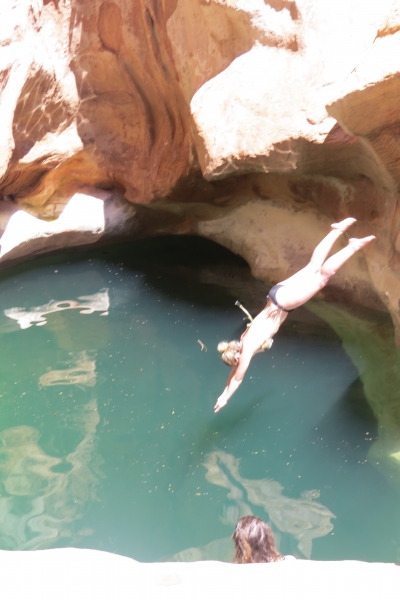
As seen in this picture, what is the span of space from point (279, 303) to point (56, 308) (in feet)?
9.42

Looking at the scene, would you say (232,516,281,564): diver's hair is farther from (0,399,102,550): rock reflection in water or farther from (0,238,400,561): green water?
(0,399,102,550): rock reflection in water

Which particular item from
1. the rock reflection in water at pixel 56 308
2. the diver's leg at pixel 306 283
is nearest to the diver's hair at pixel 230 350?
the diver's leg at pixel 306 283

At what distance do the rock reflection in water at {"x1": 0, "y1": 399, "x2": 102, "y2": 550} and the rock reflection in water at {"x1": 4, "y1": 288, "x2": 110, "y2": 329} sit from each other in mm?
1587

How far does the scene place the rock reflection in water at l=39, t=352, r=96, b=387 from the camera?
4.48 m

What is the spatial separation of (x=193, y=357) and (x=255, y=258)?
152 cm

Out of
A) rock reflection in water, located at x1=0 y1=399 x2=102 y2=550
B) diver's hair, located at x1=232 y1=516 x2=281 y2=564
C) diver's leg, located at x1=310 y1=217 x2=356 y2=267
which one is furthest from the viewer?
diver's leg, located at x1=310 y1=217 x2=356 y2=267

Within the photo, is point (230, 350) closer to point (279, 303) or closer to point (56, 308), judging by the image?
point (279, 303)

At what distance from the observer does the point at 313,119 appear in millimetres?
3658

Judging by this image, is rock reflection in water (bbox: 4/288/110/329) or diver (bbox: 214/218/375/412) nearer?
diver (bbox: 214/218/375/412)

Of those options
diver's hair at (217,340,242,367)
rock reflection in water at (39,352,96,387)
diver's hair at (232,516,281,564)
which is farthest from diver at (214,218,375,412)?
rock reflection in water at (39,352,96,387)

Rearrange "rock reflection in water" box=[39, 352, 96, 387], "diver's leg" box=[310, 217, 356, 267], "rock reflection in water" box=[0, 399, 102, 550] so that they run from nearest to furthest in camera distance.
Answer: "rock reflection in water" box=[0, 399, 102, 550], "diver's leg" box=[310, 217, 356, 267], "rock reflection in water" box=[39, 352, 96, 387]

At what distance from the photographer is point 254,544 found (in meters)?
2.59

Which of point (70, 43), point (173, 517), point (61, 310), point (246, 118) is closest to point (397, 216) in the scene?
point (246, 118)

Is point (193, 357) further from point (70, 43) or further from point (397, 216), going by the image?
point (70, 43)
